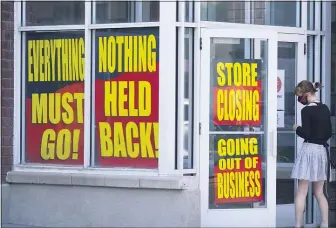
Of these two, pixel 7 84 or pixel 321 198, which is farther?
pixel 7 84

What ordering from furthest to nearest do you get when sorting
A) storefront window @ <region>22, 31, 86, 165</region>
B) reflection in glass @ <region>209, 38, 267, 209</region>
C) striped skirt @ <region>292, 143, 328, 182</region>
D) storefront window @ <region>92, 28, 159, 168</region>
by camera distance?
1. storefront window @ <region>22, 31, 86, 165</region>
2. reflection in glass @ <region>209, 38, 267, 209</region>
3. storefront window @ <region>92, 28, 159, 168</region>
4. striped skirt @ <region>292, 143, 328, 182</region>

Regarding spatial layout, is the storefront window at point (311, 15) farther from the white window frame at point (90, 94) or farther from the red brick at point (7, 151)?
the red brick at point (7, 151)

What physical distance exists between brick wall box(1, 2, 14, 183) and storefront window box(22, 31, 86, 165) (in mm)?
198

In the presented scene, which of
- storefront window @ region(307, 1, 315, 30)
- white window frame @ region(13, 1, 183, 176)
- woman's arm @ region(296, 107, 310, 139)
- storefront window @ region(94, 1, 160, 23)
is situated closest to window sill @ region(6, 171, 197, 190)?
white window frame @ region(13, 1, 183, 176)

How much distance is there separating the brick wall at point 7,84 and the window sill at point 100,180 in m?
0.25

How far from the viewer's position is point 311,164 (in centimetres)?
920

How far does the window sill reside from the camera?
30.5 feet

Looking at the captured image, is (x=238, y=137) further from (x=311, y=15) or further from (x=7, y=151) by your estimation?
(x=7, y=151)

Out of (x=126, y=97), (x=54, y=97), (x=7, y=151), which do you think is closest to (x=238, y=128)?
(x=126, y=97)

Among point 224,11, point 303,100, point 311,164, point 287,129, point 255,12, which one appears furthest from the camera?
point 287,129

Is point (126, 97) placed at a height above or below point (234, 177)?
above

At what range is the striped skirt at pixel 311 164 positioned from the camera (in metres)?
9.17

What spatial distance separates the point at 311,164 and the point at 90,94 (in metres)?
2.90

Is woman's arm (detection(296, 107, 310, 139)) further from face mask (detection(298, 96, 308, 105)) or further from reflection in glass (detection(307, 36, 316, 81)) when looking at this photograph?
reflection in glass (detection(307, 36, 316, 81))
